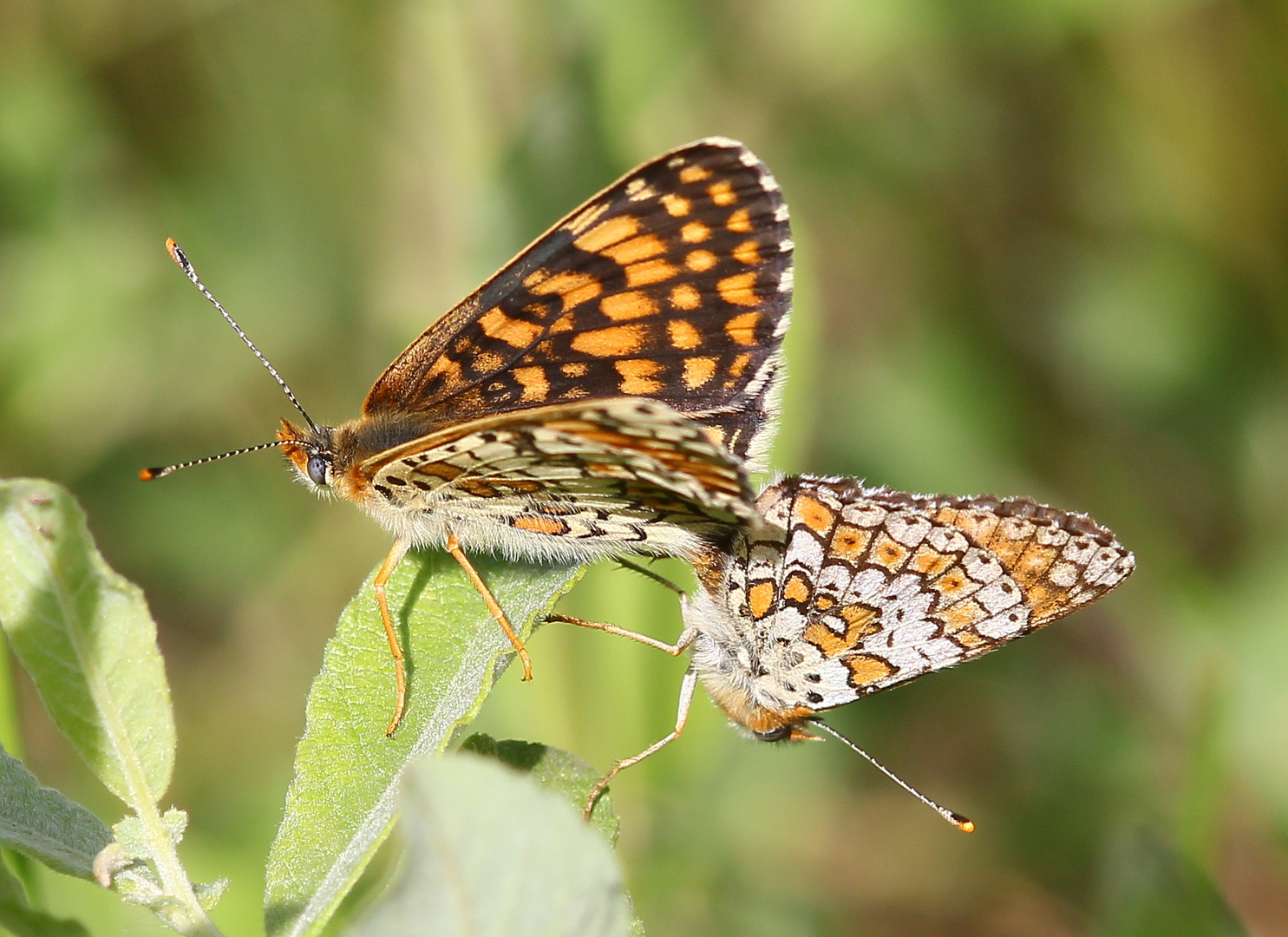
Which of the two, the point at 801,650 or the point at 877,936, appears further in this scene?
the point at 877,936

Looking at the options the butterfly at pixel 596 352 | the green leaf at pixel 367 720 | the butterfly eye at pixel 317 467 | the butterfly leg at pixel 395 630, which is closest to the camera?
the green leaf at pixel 367 720

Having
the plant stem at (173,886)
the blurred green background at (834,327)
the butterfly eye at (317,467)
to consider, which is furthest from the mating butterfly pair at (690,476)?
the blurred green background at (834,327)

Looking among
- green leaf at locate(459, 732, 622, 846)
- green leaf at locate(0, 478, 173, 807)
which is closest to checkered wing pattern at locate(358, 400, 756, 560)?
green leaf at locate(459, 732, 622, 846)

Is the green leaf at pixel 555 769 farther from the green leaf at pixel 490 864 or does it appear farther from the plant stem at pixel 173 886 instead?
the green leaf at pixel 490 864

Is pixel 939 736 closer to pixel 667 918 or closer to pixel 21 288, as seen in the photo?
pixel 667 918

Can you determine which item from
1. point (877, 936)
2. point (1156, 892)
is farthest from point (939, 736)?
point (1156, 892)

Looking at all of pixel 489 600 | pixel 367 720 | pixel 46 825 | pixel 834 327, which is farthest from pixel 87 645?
pixel 834 327
